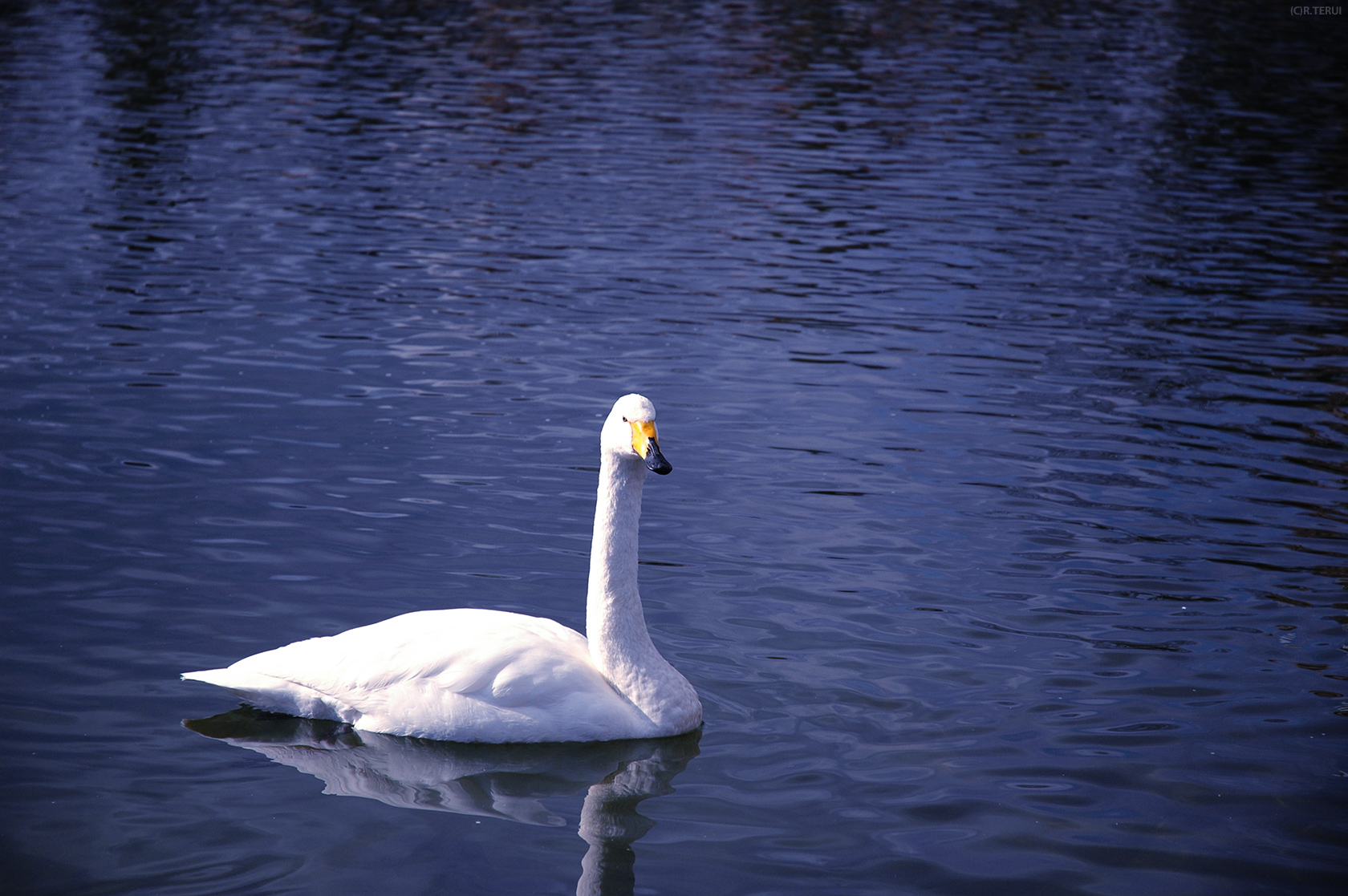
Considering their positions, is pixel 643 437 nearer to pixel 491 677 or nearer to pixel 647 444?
pixel 647 444

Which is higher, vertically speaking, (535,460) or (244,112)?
(244,112)

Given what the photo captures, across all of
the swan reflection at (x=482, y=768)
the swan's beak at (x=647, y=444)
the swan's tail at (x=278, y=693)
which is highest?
the swan's beak at (x=647, y=444)

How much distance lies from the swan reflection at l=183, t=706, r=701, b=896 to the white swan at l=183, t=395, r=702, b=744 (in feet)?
0.27

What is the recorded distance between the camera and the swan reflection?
6.42 metres

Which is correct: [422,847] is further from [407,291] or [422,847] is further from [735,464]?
[407,291]

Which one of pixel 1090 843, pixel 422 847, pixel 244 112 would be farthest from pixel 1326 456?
pixel 244 112

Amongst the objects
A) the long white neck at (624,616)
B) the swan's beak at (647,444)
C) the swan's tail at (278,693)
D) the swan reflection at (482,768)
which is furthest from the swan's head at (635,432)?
the swan's tail at (278,693)

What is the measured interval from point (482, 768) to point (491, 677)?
18.1 inches

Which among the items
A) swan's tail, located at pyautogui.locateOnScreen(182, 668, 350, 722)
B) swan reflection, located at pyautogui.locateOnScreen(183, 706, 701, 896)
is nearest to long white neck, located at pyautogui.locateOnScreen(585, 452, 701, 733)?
swan reflection, located at pyautogui.locateOnScreen(183, 706, 701, 896)

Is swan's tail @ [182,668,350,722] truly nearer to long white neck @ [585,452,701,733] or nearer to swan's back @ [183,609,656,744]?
swan's back @ [183,609,656,744]

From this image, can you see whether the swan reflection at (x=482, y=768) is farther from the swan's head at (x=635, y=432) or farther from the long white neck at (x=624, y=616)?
the swan's head at (x=635, y=432)

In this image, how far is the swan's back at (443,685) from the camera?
686 cm

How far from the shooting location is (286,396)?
41.1ft

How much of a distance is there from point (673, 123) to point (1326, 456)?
1953cm
